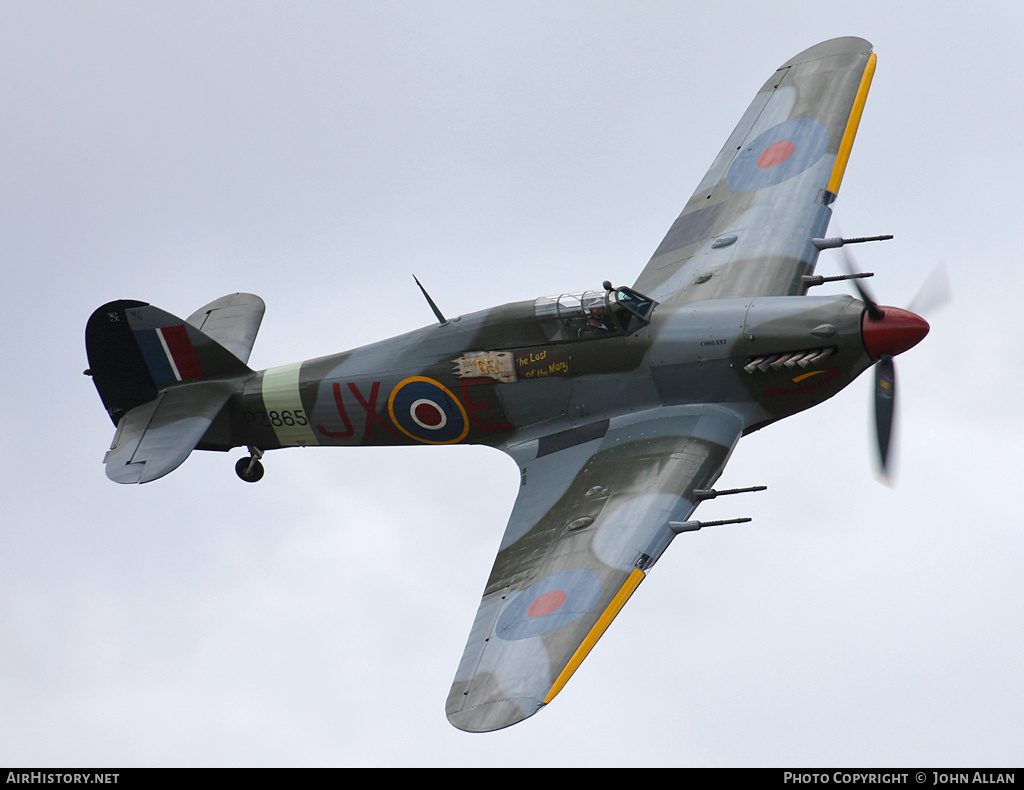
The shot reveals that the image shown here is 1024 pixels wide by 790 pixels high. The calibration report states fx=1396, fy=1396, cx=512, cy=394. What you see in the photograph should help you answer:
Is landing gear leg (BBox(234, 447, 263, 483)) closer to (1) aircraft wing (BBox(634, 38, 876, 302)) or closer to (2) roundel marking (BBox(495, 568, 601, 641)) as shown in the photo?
(2) roundel marking (BBox(495, 568, 601, 641))

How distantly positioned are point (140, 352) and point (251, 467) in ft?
6.73

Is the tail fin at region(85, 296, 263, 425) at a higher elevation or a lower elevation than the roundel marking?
higher

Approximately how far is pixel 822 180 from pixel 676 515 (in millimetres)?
6116

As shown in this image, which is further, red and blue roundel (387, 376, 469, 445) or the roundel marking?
red and blue roundel (387, 376, 469, 445)

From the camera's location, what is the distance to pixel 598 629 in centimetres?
1351

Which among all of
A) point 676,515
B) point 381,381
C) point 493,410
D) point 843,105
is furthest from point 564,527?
point 843,105

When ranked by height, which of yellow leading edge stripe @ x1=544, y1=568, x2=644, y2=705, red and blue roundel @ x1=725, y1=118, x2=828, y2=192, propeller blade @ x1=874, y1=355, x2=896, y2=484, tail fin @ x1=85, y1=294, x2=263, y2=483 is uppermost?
red and blue roundel @ x1=725, y1=118, x2=828, y2=192

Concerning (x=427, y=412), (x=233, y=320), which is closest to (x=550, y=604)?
(x=427, y=412)

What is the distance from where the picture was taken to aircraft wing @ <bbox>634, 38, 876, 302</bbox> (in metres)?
17.5

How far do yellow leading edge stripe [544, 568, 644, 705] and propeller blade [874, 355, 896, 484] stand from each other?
3.15 m

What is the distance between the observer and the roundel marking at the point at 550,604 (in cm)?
1369

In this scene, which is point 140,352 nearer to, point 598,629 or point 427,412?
point 427,412

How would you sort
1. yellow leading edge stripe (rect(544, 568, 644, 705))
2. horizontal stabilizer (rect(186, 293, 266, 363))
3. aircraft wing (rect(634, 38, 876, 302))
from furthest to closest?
horizontal stabilizer (rect(186, 293, 266, 363)) < aircraft wing (rect(634, 38, 876, 302)) < yellow leading edge stripe (rect(544, 568, 644, 705))

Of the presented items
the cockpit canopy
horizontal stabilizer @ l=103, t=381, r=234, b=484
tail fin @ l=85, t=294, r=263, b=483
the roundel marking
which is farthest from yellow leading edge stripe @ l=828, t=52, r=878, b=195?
horizontal stabilizer @ l=103, t=381, r=234, b=484
